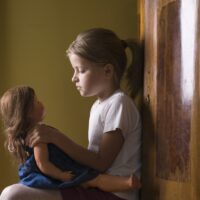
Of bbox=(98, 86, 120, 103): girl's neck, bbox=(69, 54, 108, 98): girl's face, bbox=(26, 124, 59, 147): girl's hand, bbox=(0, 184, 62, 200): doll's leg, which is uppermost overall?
bbox=(69, 54, 108, 98): girl's face

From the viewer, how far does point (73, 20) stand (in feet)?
5.61

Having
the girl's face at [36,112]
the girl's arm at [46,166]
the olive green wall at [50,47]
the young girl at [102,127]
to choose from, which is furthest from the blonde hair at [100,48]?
the olive green wall at [50,47]

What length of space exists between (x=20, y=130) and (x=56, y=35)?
0.64 m

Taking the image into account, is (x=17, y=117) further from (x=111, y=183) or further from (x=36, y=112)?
(x=111, y=183)

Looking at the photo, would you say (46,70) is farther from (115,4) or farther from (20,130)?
(20,130)

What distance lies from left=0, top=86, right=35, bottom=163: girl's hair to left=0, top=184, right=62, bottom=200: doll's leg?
96 millimetres

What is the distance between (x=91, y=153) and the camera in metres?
1.18

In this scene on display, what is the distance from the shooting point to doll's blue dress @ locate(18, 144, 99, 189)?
1.12 meters

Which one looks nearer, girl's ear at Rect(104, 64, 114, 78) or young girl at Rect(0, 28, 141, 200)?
young girl at Rect(0, 28, 141, 200)

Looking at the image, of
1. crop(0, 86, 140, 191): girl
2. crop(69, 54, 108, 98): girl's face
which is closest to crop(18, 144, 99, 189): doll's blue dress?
crop(0, 86, 140, 191): girl

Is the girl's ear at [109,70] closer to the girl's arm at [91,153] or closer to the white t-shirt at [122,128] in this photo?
the white t-shirt at [122,128]

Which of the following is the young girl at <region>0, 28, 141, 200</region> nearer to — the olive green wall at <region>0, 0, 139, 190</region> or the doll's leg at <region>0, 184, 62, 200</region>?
the doll's leg at <region>0, 184, 62, 200</region>

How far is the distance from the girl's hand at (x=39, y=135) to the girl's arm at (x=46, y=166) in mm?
13

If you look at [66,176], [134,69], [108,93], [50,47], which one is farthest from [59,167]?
[50,47]
